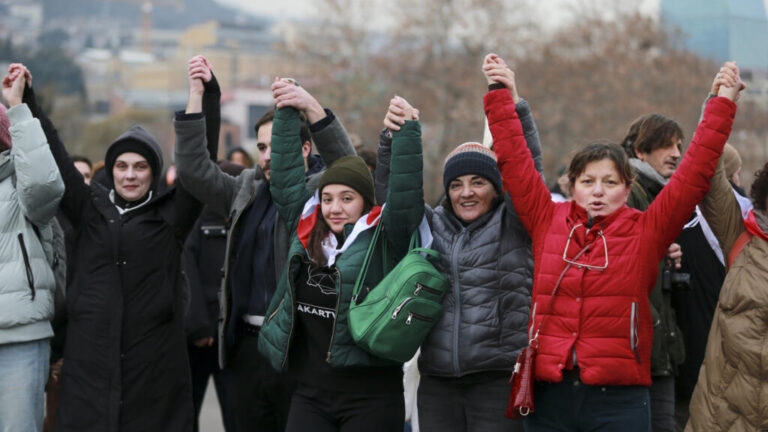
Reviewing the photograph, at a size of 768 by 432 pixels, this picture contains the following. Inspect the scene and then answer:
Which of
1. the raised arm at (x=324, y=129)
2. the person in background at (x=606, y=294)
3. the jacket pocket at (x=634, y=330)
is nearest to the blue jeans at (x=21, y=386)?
the raised arm at (x=324, y=129)

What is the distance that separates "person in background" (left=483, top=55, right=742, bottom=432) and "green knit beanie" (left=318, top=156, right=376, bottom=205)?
965 millimetres

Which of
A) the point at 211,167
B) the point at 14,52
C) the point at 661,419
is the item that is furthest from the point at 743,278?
the point at 14,52

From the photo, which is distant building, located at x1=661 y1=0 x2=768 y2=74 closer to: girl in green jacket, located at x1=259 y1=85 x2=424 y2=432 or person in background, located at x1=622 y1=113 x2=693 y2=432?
person in background, located at x1=622 y1=113 x2=693 y2=432

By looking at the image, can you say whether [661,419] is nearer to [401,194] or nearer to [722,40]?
[401,194]

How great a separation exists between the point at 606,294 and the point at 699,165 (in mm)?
677

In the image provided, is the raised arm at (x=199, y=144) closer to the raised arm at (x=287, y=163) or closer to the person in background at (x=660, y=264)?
the raised arm at (x=287, y=163)

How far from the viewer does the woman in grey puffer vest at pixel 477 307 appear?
436 cm

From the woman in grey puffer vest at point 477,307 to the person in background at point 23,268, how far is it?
2.02m

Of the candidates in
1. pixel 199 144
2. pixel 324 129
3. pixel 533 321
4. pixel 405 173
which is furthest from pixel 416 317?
pixel 199 144

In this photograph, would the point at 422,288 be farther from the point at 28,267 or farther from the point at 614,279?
the point at 28,267

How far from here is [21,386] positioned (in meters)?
4.83

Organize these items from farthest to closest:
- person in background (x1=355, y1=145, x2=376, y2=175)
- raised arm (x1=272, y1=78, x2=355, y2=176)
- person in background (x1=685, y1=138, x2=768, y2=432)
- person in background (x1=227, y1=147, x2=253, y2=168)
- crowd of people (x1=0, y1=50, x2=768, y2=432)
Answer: person in background (x1=227, y1=147, x2=253, y2=168) → person in background (x1=355, y1=145, x2=376, y2=175) → raised arm (x1=272, y1=78, x2=355, y2=176) → crowd of people (x1=0, y1=50, x2=768, y2=432) → person in background (x1=685, y1=138, x2=768, y2=432)

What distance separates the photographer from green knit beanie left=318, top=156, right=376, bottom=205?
15.3ft

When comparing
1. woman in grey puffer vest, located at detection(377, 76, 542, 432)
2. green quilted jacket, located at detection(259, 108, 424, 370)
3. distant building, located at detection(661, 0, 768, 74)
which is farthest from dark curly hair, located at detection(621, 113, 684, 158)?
distant building, located at detection(661, 0, 768, 74)
